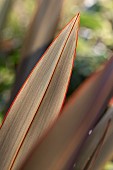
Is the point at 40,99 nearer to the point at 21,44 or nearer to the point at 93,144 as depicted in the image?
the point at 93,144

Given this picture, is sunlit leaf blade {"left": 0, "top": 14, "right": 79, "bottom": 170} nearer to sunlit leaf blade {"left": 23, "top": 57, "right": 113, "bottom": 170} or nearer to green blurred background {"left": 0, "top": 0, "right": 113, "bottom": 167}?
sunlit leaf blade {"left": 23, "top": 57, "right": 113, "bottom": 170}

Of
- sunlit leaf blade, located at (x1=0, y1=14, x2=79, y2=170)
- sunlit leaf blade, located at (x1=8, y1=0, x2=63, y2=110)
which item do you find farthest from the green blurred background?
sunlit leaf blade, located at (x1=0, y1=14, x2=79, y2=170)

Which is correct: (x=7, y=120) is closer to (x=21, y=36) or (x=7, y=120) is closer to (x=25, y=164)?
(x=25, y=164)

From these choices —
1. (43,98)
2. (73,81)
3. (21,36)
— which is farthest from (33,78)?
(21,36)

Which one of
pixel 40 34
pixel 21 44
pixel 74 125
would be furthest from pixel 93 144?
pixel 21 44

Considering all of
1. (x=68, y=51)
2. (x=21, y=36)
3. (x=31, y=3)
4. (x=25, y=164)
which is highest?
(x=31, y=3)

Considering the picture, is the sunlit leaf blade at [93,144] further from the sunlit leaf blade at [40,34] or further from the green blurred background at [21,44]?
the green blurred background at [21,44]

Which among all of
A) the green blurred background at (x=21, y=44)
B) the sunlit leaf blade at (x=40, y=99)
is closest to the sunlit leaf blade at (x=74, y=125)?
the sunlit leaf blade at (x=40, y=99)
